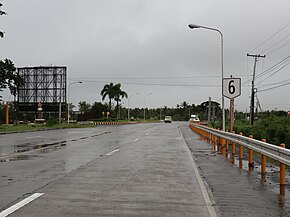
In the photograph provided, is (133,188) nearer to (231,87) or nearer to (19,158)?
(19,158)

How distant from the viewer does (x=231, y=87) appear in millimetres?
19516

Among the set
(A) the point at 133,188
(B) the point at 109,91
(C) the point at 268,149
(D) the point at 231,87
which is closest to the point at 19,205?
(A) the point at 133,188

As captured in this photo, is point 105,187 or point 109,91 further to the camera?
point 109,91

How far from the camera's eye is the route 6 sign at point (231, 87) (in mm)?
19406

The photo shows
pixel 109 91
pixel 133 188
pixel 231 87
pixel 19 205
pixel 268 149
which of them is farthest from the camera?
pixel 109 91

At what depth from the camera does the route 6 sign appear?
1941cm

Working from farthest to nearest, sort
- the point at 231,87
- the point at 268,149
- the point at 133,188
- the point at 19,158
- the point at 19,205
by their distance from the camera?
1. the point at 231,87
2. the point at 19,158
3. the point at 268,149
4. the point at 133,188
5. the point at 19,205

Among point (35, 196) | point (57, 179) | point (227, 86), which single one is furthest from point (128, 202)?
point (227, 86)

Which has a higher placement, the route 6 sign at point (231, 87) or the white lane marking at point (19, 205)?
the route 6 sign at point (231, 87)

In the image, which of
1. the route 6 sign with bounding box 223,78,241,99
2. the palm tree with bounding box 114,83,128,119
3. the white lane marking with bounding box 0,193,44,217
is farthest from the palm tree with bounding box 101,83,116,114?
the white lane marking with bounding box 0,193,44,217

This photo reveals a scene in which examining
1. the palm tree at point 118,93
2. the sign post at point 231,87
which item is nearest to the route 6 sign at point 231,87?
the sign post at point 231,87

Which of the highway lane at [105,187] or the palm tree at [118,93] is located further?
the palm tree at [118,93]

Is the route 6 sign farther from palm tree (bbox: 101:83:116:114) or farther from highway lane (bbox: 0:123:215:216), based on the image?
palm tree (bbox: 101:83:116:114)

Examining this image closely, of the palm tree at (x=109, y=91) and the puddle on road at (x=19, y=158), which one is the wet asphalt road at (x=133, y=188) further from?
the palm tree at (x=109, y=91)
